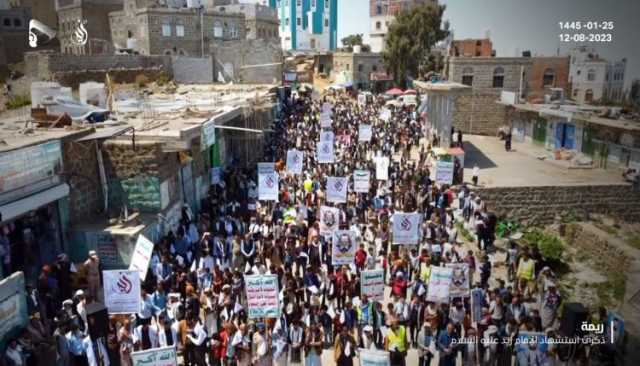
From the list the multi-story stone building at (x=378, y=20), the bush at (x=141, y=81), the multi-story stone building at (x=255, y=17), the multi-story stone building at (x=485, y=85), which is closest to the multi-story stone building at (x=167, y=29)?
the bush at (x=141, y=81)

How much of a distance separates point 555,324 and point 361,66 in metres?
53.0

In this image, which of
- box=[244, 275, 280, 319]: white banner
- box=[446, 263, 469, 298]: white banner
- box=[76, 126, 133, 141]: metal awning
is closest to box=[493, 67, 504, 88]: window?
box=[76, 126, 133, 141]: metal awning

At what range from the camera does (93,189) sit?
1338 cm

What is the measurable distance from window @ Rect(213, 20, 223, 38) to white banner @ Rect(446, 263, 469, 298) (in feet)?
138

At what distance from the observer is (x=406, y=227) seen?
12.6 metres

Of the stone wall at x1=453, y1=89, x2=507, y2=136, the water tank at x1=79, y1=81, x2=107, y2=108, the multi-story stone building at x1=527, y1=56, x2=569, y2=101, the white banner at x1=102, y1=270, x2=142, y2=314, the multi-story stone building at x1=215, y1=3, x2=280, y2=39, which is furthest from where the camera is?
the multi-story stone building at x1=215, y1=3, x2=280, y2=39

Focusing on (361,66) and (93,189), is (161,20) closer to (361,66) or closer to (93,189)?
(361,66)

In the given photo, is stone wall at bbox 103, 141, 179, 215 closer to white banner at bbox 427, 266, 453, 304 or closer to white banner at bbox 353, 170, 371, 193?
white banner at bbox 353, 170, 371, 193

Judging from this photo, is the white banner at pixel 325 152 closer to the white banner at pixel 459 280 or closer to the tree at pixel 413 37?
the white banner at pixel 459 280

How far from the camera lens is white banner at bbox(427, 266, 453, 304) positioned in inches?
400

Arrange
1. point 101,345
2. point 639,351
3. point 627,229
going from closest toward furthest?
point 101,345
point 639,351
point 627,229

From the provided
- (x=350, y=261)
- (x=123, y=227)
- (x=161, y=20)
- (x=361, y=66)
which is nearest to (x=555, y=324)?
(x=350, y=261)

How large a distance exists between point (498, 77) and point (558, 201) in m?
17.2

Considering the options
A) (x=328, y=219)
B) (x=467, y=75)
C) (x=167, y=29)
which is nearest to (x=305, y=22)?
(x=167, y=29)
